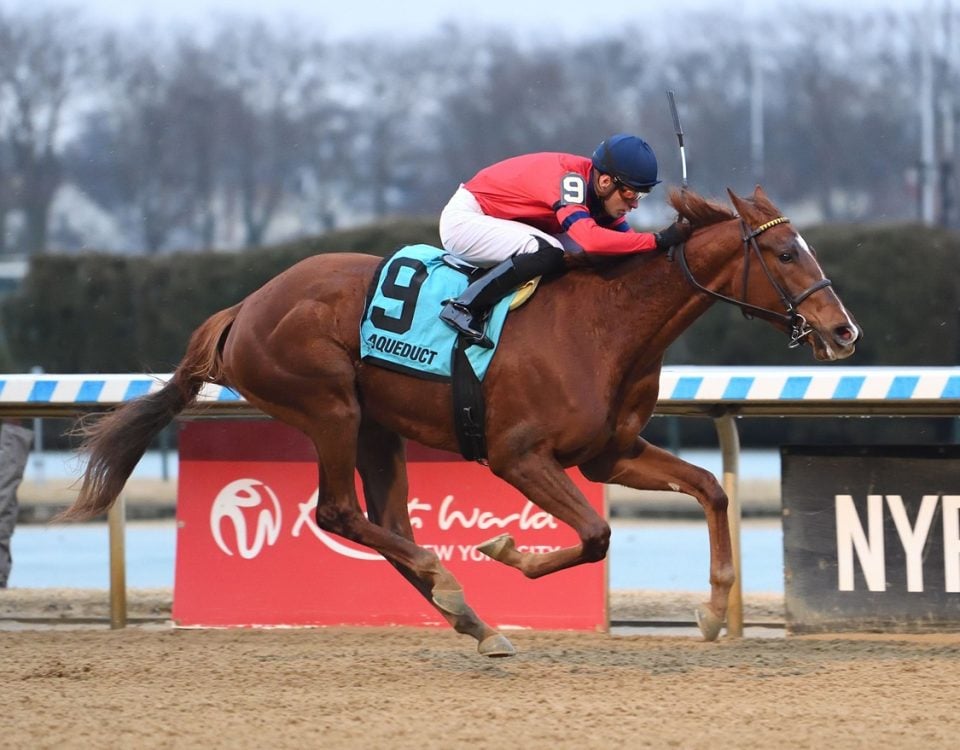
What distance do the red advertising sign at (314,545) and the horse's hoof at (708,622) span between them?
110 centimetres

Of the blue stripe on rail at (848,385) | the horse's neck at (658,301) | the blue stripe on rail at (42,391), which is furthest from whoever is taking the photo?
the blue stripe on rail at (42,391)

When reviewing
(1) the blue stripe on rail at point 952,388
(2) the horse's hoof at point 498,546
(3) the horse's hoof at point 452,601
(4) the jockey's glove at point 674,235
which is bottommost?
(3) the horse's hoof at point 452,601

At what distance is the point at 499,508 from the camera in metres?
6.77

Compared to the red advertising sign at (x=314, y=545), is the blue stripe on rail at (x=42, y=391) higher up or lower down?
higher up

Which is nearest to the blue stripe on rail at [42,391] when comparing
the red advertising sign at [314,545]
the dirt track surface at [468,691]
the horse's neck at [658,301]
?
the red advertising sign at [314,545]

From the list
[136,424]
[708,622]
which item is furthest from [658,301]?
[136,424]

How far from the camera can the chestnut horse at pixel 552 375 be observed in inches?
210

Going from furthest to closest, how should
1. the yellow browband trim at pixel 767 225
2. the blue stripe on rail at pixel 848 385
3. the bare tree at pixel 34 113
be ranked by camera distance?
the bare tree at pixel 34 113 < the blue stripe on rail at pixel 848 385 < the yellow browband trim at pixel 767 225

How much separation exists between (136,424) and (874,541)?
3.17 meters

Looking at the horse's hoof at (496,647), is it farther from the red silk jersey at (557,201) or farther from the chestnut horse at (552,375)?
the red silk jersey at (557,201)

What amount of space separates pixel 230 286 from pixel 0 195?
52.2ft

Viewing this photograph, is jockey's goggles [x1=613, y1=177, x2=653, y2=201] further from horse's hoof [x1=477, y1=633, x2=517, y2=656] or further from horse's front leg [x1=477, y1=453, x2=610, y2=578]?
horse's hoof [x1=477, y1=633, x2=517, y2=656]

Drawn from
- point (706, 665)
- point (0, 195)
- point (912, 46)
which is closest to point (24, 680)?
point (706, 665)

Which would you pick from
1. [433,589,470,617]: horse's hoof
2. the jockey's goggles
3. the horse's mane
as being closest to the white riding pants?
the jockey's goggles
